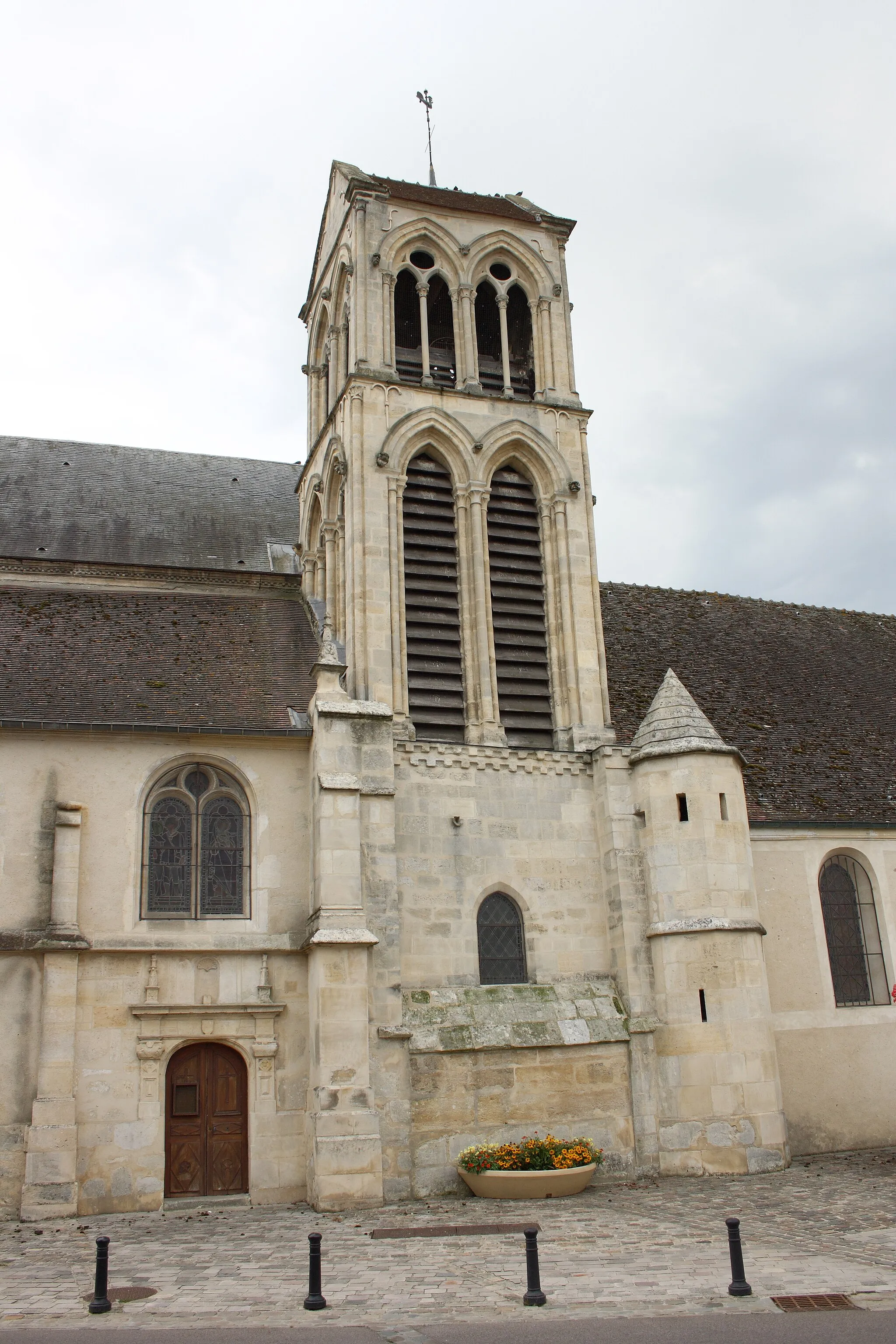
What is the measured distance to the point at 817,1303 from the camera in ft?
29.0

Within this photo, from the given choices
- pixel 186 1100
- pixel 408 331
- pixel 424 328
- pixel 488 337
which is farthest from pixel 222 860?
pixel 488 337

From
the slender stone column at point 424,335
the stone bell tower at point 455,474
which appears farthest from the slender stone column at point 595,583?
the slender stone column at point 424,335

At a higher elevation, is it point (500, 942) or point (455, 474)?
point (455, 474)

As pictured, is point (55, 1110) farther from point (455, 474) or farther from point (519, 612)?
point (455, 474)

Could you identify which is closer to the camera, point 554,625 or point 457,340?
point 554,625

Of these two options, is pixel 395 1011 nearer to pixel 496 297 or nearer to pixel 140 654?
pixel 140 654

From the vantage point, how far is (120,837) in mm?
15586

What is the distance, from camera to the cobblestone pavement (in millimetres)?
8984

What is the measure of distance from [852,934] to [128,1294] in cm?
1370

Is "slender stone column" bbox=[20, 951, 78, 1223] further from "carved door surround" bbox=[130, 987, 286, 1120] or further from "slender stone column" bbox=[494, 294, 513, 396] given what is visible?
"slender stone column" bbox=[494, 294, 513, 396]

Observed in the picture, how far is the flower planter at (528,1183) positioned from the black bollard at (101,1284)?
625 centimetres

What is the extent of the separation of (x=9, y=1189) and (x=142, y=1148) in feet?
5.30

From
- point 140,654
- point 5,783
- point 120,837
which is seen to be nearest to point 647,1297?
point 120,837

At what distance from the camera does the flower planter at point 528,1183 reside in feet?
46.4
